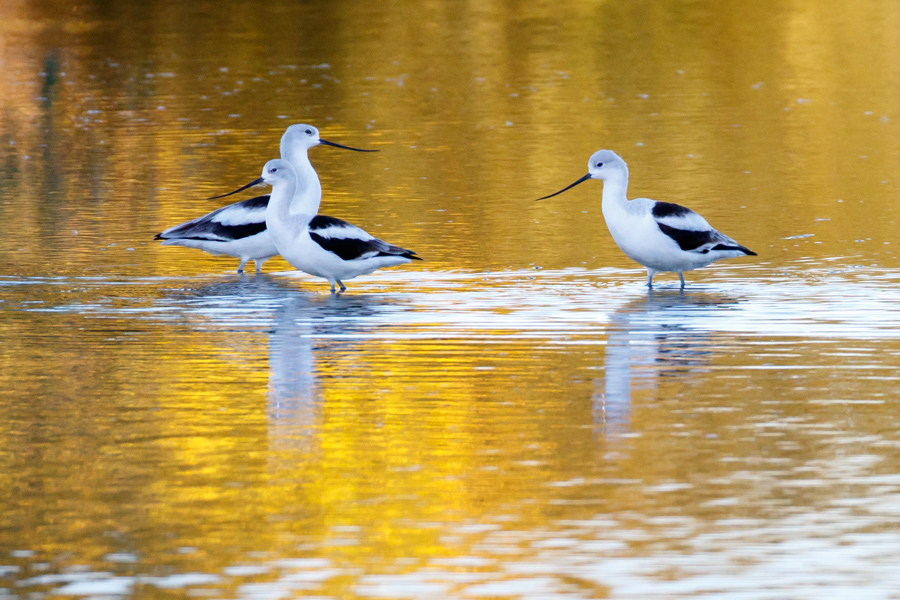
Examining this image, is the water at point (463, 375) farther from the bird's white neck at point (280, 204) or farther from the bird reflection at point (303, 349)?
the bird's white neck at point (280, 204)

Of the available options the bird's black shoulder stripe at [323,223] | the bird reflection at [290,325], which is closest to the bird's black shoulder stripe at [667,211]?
the bird reflection at [290,325]

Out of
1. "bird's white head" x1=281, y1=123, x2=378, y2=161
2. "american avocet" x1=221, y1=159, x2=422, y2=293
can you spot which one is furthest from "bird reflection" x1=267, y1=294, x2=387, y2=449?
"bird's white head" x1=281, y1=123, x2=378, y2=161

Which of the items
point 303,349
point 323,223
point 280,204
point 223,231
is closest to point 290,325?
point 303,349

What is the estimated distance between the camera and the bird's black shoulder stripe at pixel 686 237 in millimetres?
13531

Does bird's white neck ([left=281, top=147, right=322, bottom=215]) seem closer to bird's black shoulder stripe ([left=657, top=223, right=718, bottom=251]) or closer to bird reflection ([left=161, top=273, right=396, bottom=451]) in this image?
bird reflection ([left=161, top=273, right=396, bottom=451])

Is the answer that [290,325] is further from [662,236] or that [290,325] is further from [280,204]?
[662,236]

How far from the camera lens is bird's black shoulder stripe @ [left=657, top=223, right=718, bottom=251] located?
13531mm

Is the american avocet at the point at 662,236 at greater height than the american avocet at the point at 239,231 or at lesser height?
lesser

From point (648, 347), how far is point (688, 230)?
102 inches

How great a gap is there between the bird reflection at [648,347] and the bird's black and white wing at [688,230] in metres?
0.43

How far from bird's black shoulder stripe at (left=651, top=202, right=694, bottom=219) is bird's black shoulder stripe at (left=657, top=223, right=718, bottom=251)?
→ 0.13m

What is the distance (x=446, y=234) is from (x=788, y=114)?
11.6 meters

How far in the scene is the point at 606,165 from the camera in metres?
14.4

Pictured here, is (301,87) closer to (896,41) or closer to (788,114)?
(788,114)
